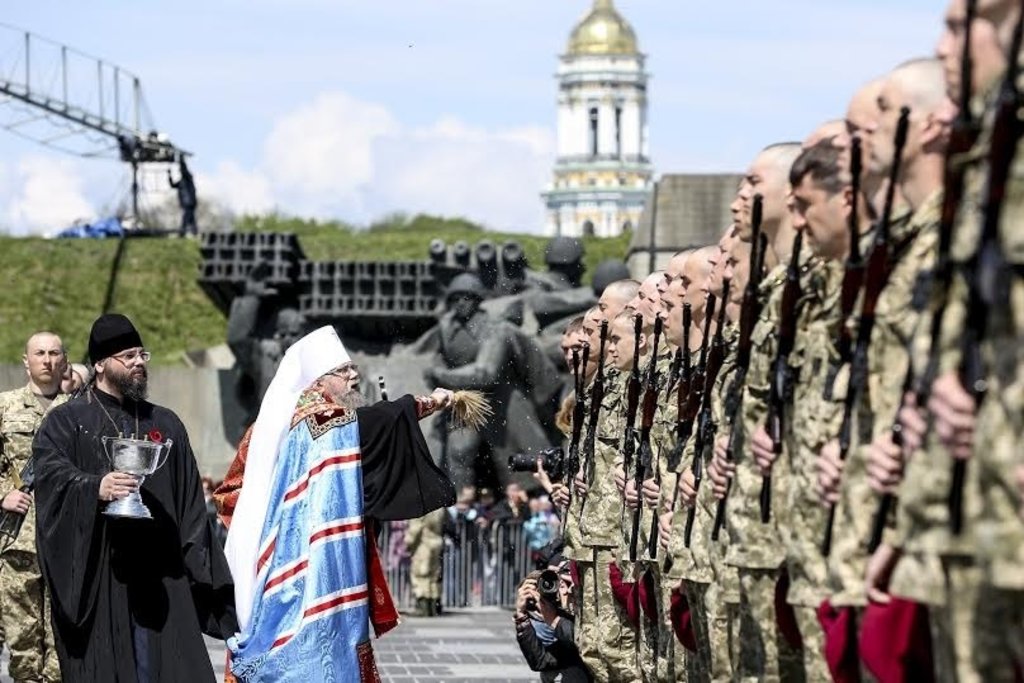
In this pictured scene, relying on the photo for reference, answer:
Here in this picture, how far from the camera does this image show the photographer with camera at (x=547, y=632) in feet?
41.4

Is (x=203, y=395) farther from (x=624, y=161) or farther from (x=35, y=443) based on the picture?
(x=624, y=161)

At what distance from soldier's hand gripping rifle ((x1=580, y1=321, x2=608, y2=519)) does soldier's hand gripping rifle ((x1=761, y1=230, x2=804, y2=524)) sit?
4983mm

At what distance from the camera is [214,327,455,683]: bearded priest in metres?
12.1

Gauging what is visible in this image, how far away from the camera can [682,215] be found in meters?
28.6

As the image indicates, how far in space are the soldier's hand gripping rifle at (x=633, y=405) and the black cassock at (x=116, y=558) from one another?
77.3 inches

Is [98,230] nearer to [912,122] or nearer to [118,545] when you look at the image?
[118,545]

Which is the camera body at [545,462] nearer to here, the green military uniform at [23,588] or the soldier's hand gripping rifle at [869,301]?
the green military uniform at [23,588]

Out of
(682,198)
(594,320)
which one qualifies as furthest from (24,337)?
(594,320)

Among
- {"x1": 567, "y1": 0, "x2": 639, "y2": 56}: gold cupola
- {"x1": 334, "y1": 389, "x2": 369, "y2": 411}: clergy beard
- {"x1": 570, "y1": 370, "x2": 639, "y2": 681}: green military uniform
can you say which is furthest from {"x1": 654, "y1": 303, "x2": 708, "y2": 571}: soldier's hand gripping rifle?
{"x1": 567, "y1": 0, "x2": 639, "y2": 56}: gold cupola

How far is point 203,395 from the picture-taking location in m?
36.9

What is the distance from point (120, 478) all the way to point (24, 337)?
36.3 meters

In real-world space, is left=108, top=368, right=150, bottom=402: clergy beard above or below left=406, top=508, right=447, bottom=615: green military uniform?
above

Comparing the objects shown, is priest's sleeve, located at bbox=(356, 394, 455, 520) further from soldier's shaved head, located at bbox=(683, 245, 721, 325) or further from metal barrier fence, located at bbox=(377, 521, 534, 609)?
metal barrier fence, located at bbox=(377, 521, 534, 609)

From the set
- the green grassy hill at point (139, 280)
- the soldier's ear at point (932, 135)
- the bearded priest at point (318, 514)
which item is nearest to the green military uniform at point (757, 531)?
the soldier's ear at point (932, 135)
